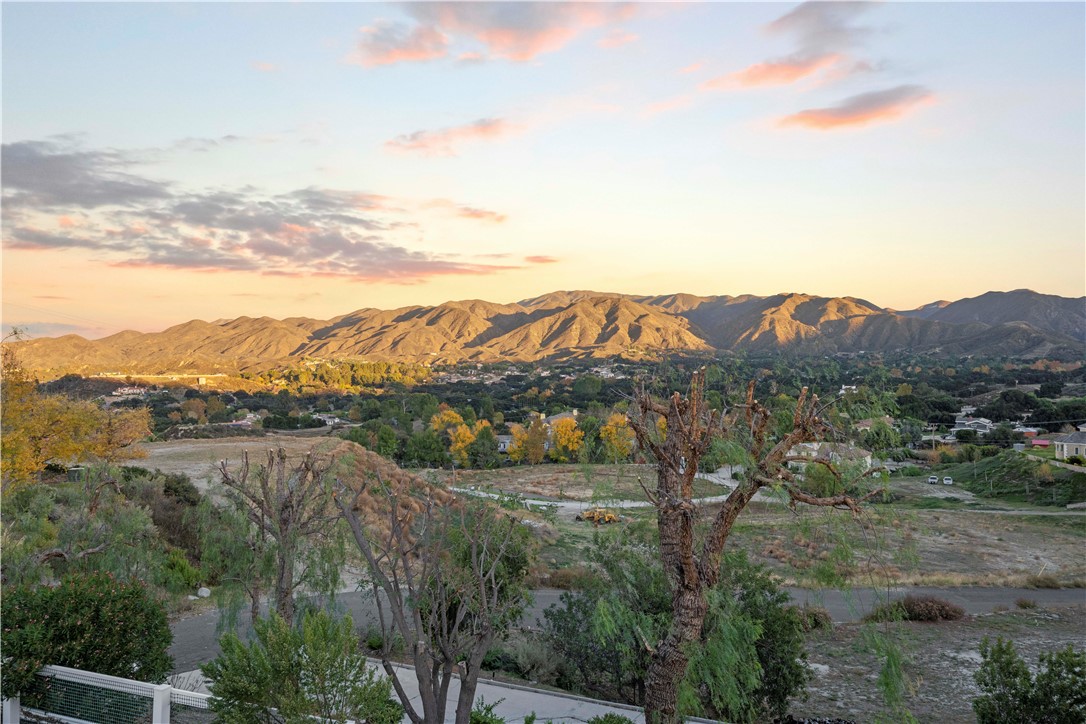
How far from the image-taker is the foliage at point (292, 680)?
7.06 metres

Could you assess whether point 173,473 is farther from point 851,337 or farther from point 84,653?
point 851,337

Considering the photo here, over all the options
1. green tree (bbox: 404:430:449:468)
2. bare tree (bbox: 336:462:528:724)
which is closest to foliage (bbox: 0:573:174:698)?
bare tree (bbox: 336:462:528:724)

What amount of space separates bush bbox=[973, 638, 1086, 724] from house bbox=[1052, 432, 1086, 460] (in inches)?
2119

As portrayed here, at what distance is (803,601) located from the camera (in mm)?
23516

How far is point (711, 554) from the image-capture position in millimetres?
9172

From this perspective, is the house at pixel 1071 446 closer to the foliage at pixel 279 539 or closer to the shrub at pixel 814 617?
the shrub at pixel 814 617

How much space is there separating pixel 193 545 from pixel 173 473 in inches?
309

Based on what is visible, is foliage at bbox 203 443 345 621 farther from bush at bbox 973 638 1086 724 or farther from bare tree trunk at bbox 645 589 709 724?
bush at bbox 973 638 1086 724

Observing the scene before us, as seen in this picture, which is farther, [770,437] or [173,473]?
[173,473]

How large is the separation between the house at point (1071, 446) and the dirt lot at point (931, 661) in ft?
119

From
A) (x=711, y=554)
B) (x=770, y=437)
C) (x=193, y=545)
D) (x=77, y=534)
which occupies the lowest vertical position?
(x=193, y=545)

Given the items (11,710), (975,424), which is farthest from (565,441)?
(11,710)

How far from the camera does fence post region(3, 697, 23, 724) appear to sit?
348 inches

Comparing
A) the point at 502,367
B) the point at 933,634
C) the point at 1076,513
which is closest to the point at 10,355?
the point at 933,634
